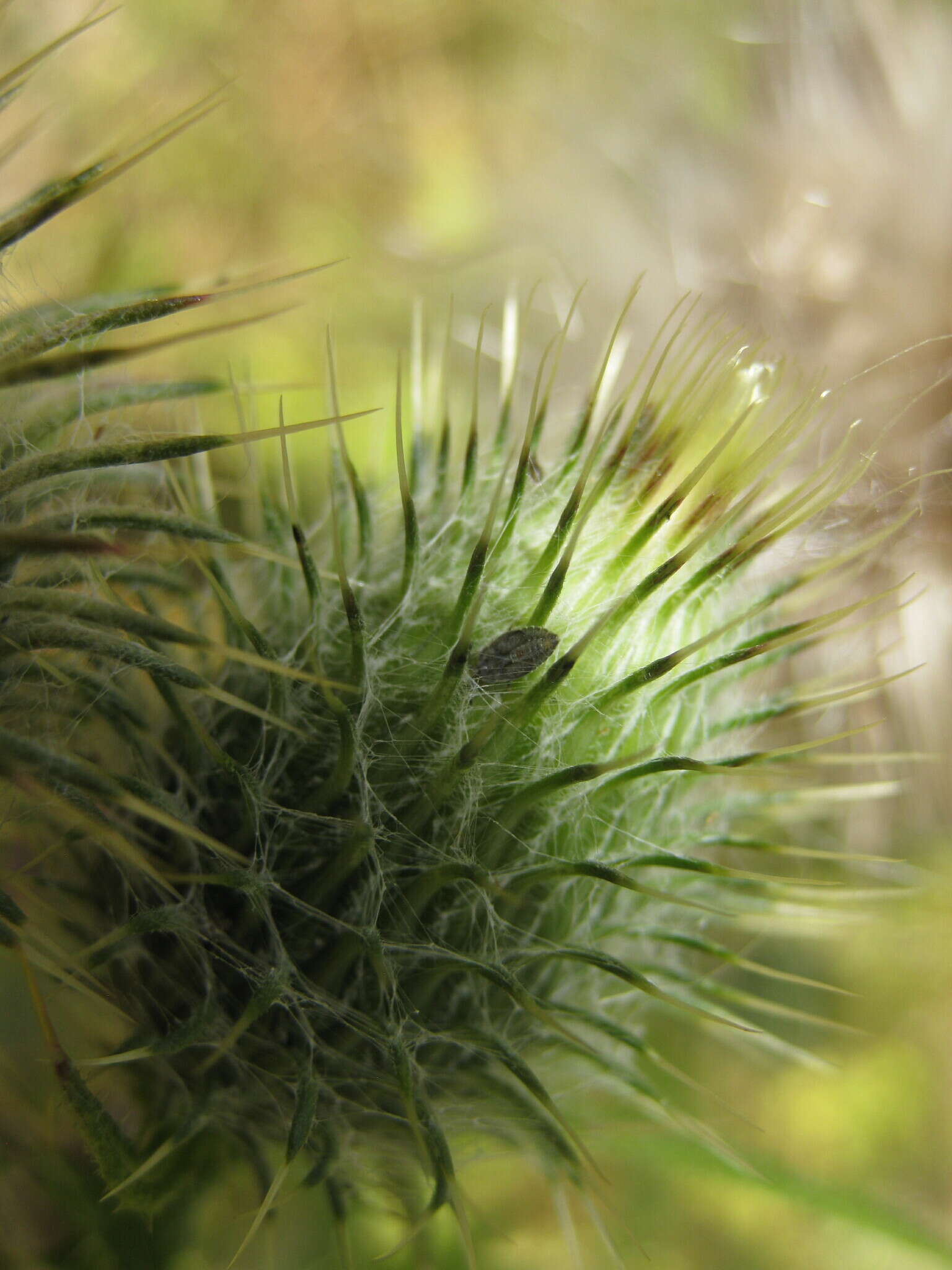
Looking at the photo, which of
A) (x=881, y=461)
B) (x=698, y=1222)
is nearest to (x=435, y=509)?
(x=881, y=461)

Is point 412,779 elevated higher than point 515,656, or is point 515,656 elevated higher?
point 515,656

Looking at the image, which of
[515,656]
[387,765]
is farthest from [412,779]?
[515,656]

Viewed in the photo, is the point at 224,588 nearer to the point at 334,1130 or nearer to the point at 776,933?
the point at 334,1130

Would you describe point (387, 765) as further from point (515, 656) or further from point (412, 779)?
point (515, 656)
